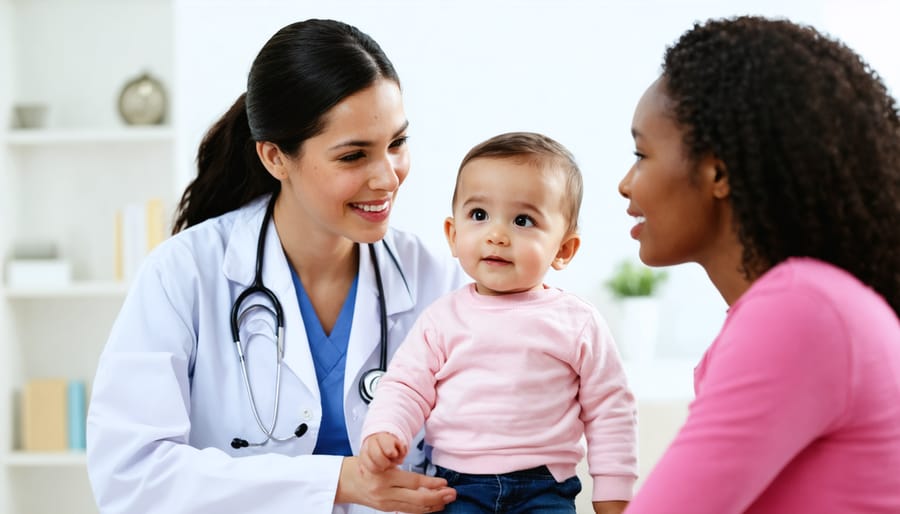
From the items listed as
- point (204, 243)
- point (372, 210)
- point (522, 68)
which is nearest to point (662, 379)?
point (522, 68)

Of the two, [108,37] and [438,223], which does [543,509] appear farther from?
[108,37]

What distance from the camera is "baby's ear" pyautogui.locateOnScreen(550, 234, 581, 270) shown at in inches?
64.4

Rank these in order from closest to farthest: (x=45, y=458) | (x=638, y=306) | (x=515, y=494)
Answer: (x=515, y=494)
(x=45, y=458)
(x=638, y=306)

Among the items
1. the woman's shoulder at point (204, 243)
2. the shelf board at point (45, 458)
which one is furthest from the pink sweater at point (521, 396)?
the shelf board at point (45, 458)

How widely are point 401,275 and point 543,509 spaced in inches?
26.4

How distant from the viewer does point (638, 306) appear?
378 cm

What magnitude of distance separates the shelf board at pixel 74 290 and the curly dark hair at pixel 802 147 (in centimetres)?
262

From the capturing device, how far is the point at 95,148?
3.60 meters

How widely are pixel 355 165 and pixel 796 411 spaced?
1019mm

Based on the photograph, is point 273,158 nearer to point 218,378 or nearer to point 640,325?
point 218,378

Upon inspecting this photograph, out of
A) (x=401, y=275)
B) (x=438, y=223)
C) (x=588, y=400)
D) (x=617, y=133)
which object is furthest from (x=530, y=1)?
(x=588, y=400)

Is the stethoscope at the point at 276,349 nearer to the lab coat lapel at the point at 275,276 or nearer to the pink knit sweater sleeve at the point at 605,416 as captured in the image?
the lab coat lapel at the point at 275,276

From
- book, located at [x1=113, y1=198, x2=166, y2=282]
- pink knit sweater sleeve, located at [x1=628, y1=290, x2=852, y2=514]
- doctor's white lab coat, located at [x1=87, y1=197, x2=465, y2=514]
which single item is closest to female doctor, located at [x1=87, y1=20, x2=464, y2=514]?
doctor's white lab coat, located at [x1=87, y1=197, x2=465, y2=514]

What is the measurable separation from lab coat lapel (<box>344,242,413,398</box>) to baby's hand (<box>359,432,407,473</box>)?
0.34 m
